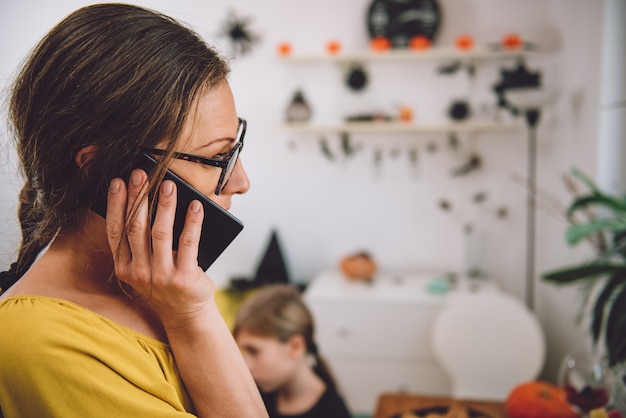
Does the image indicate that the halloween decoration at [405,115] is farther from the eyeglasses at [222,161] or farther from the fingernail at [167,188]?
the fingernail at [167,188]

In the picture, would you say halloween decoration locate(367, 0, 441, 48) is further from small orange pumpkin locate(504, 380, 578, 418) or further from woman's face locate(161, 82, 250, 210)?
woman's face locate(161, 82, 250, 210)

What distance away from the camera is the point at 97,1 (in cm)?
62

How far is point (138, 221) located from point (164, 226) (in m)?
0.03

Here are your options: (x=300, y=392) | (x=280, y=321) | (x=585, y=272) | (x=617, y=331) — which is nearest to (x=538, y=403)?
(x=617, y=331)

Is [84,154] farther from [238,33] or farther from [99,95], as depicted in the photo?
[238,33]

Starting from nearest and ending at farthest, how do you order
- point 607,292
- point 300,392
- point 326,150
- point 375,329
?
point 607,292 → point 300,392 → point 375,329 → point 326,150

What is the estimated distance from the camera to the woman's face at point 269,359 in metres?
1.52

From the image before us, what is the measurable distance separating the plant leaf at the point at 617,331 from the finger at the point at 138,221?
1.10 metres

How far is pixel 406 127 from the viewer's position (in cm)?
277

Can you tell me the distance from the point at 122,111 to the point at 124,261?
6.4 inches

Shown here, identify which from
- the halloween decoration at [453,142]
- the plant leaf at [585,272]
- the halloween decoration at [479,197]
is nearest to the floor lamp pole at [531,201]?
the halloween decoration at [479,197]

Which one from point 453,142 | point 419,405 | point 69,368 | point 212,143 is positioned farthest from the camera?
point 453,142

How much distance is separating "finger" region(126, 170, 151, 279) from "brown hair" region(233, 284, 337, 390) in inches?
41.4

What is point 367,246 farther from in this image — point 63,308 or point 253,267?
point 63,308
